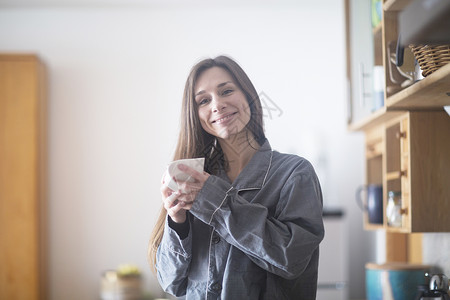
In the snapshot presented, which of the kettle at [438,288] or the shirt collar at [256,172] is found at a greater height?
the shirt collar at [256,172]

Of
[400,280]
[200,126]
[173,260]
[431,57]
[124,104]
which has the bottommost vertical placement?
[400,280]

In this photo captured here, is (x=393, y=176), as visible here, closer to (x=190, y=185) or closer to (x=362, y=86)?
(x=362, y=86)

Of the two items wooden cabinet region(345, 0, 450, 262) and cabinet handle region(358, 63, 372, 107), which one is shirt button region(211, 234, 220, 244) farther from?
cabinet handle region(358, 63, 372, 107)

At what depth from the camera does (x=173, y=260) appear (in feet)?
3.40

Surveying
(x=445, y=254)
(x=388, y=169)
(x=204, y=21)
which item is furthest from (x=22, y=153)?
(x=445, y=254)

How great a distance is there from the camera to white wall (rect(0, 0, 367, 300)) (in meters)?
3.36

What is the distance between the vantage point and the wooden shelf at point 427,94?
1.16 m

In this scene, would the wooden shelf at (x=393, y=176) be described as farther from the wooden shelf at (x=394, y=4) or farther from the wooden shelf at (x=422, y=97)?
the wooden shelf at (x=394, y=4)

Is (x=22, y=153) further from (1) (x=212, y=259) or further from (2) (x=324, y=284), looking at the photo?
(1) (x=212, y=259)

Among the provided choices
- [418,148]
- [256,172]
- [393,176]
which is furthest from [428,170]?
[256,172]

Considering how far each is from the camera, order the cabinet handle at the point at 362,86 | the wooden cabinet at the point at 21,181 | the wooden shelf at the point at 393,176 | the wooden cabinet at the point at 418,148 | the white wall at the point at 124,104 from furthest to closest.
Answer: the white wall at the point at 124,104 < the wooden cabinet at the point at 21,181 < the cabinet handle at the point at 362,86 < the wooden shelf at the point at 393,176 < the wooden cabinet at the point at 418,148

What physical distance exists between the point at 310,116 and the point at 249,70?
247cm

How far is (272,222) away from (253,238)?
0.17ft

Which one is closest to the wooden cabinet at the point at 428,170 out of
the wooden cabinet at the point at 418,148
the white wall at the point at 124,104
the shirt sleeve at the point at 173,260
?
the wooden cabinet at the point at 418,148
